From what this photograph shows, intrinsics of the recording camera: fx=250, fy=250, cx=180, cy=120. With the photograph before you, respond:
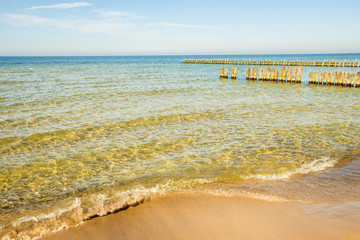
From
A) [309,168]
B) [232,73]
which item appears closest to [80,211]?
[309,168]

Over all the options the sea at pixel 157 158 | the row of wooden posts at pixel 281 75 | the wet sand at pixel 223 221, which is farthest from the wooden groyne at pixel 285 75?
the wet sand at pixel 223 221

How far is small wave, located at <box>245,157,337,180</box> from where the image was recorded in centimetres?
550

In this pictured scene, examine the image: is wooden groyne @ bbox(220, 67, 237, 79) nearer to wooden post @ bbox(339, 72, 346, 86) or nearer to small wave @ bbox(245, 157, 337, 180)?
wooden post @ bbox(339, 72, 346, 86)

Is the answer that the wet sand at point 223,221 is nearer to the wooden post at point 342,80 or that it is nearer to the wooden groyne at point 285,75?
the wooden post at point 342,80

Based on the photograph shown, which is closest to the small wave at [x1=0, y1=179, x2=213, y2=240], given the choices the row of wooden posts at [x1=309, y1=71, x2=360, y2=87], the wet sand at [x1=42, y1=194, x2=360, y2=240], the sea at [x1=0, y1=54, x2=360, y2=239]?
the sea at [x1=0, y1=54, x2=360, y2=239]

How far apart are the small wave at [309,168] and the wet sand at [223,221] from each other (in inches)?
44.5

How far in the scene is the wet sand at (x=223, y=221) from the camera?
11.8ft

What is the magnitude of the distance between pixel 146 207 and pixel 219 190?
1.47 meters

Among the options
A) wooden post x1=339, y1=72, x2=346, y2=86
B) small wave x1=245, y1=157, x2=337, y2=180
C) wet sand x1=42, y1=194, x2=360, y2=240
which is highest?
wooden post x1=339, y1=72, x2=346, y2=86

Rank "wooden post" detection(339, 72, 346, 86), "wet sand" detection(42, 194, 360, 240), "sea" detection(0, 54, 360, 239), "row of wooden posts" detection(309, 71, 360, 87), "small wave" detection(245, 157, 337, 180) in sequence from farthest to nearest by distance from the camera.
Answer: "wooden post" detection(339, 72, 346, 86), "row of wooden posts" detection(309, 71, 360, 87), "small wave" detection(245, 157, 337, 180), "sea" detection(0, 54, 360, 239), "wet sand" detection(42, 194, 360, 240)

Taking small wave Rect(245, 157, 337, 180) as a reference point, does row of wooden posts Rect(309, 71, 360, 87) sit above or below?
above

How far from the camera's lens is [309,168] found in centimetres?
588

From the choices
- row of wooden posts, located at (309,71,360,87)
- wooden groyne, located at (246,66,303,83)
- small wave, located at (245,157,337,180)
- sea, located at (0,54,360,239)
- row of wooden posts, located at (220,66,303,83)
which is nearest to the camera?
sea, located at (0,54,360,239)

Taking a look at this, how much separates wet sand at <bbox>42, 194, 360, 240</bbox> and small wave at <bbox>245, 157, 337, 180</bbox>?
44.5 inches
